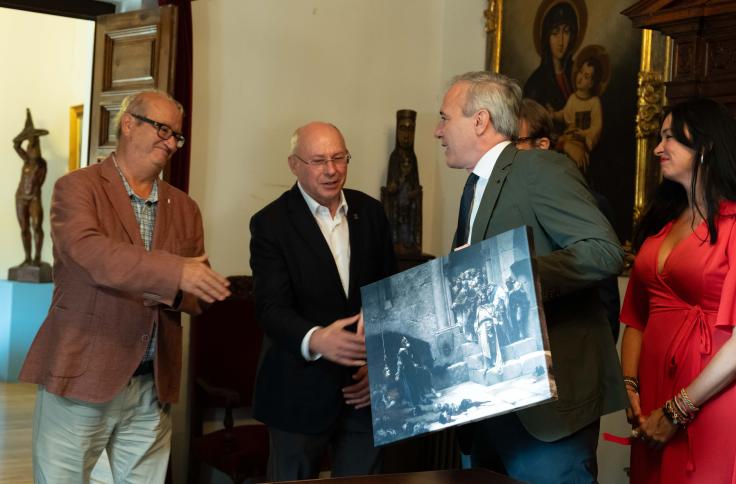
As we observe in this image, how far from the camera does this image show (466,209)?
2.61 m

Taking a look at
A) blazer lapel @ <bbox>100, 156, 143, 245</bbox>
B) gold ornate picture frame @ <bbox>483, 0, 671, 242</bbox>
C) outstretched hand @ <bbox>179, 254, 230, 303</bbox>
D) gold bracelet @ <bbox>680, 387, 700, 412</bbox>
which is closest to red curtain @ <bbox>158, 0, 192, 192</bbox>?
blazer lapel @ <bbox>100, 156, 143, 245</bbox>

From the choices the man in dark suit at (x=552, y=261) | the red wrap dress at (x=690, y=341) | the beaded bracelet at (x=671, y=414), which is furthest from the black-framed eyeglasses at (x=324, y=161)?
the beaded bracelet at (x=671, y=414)

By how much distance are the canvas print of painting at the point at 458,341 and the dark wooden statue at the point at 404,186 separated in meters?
3.39

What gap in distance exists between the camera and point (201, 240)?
130 inches

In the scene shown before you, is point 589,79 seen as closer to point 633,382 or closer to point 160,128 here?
point 633,382

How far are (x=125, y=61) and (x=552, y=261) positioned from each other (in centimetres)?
357

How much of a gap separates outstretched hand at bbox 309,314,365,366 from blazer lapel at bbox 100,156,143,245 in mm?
701

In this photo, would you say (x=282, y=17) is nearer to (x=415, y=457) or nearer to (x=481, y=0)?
(x=481, y=0)

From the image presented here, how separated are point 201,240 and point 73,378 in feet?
2.30

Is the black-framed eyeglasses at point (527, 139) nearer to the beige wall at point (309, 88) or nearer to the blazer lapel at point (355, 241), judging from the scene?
the blazer lapel at point (355, 241)

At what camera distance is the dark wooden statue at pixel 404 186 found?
5777mm

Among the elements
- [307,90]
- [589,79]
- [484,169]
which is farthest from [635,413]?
[307,90]

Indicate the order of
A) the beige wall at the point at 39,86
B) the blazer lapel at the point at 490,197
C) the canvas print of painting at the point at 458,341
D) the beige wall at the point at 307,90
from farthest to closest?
the beige wall at the point at 39,86 → the beige wall at the point at 307,90 → the blazer lapel at the point at 490,197 → the canvas print of painting at the point at 458,341

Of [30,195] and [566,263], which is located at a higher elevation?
[30,195]
